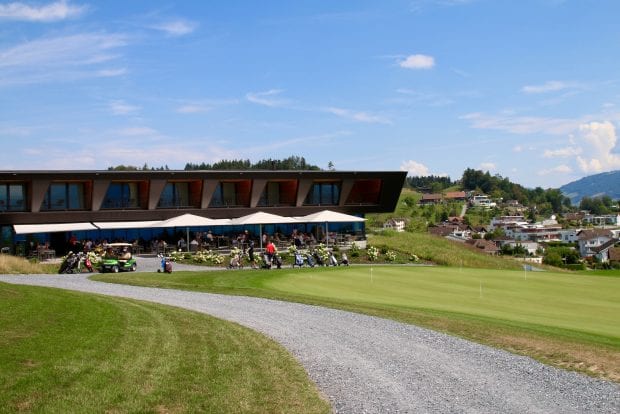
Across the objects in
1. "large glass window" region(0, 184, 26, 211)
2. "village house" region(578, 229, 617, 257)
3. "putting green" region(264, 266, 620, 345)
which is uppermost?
"large glass window" region(0, 184, 26, 211)

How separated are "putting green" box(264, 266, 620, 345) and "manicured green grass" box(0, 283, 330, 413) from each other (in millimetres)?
7740

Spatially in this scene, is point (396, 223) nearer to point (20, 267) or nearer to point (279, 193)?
point (279, 193)

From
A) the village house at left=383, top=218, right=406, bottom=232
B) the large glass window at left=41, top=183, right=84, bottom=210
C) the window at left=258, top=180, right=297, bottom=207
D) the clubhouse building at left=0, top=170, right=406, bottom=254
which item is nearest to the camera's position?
the clubhouse building at left=0, top=170, right=406, bottom=254

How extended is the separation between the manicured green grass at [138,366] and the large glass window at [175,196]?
35.8 meters

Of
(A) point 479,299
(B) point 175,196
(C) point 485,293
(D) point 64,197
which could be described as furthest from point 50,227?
(A) point 479,299

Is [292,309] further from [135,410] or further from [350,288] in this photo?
[135,410]

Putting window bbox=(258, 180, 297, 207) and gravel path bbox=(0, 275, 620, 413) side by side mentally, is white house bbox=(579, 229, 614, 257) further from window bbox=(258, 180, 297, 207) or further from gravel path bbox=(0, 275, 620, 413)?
gravel path bbox=(0, 275, 620, 413)

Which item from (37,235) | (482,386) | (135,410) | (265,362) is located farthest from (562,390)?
(37,235)

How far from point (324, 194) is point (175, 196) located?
12.9 metres

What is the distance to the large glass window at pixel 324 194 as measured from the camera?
188ft

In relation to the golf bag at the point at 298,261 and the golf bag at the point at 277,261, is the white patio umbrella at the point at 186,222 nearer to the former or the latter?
the golf bag at the point at 277,261

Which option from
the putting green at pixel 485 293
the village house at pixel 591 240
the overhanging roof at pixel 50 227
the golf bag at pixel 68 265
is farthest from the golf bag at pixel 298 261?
the village house at pixel 591 240

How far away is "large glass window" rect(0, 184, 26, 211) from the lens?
151 feet

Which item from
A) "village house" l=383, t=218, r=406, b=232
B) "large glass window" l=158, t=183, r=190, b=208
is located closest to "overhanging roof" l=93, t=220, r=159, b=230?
"large glass window" l=158, t=183, r=190, b=208
